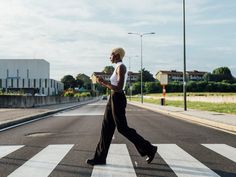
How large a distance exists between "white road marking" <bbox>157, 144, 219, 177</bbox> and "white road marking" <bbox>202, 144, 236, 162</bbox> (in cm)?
72

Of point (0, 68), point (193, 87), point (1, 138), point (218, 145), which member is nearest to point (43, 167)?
point (218, 145)

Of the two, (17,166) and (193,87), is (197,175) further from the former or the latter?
(193,87)

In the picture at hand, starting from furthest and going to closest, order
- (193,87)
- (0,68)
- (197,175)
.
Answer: (193,87), (0,68), (197,175)

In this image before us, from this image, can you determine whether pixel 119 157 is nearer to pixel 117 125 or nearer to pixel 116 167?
pixel 116 167

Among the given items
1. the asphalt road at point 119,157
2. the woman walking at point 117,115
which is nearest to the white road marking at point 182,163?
the asphalt road at point 119,157

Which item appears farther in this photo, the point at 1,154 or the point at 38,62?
the point at 38,62

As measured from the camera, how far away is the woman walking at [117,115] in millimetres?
7383

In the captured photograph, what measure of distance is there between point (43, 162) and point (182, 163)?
248 cm

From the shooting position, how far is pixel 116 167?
7.40 meters

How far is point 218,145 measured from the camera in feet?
34.4

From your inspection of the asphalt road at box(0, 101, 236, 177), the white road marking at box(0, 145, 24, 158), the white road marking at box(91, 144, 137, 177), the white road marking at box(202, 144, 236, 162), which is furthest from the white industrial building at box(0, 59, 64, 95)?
the white road marking at box(91, 144, 137, 177)

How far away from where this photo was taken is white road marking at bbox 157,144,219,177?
22.4 feet

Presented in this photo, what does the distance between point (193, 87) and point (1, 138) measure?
150 meters

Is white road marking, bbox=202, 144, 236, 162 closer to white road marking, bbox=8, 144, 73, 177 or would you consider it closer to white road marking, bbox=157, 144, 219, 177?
white road marking, bbox=157, 144, 219, 177
